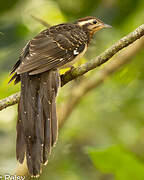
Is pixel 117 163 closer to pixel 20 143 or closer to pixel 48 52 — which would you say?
pixel 20 143

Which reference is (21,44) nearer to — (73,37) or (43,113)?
(73,37)

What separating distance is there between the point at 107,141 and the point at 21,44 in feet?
5.47

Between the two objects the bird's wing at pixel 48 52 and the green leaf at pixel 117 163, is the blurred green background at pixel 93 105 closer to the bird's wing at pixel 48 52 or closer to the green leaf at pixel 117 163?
Answer: the green leaf at pixel 117 163

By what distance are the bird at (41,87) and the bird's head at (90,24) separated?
0.29m

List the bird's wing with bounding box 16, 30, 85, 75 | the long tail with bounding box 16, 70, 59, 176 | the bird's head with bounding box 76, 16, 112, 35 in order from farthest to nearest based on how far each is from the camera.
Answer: the bird's head with bounding box 76, 16, 112, 35, the bird's wing with bounding box 16, 30, 85, 75, the long tail with bounding box 16, 70, 59, 176

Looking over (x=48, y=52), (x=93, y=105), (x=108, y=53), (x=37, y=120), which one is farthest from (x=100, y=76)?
(x=93, y=105)

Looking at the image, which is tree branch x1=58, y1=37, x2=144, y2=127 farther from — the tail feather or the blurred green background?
the tail feather

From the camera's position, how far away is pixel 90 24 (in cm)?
492

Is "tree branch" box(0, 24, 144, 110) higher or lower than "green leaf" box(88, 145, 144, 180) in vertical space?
higher

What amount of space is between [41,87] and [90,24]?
1195 millimetres

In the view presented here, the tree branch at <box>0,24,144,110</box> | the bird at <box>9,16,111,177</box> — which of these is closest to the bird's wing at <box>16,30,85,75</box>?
the bird at <box>9,16,111,177</box>

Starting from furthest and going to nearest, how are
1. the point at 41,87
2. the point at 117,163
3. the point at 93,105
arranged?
the point at 93,105 → the point at 41,87 → the point at 117,163

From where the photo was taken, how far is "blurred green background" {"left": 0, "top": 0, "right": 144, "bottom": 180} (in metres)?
4.52

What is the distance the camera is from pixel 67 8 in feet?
15.7
